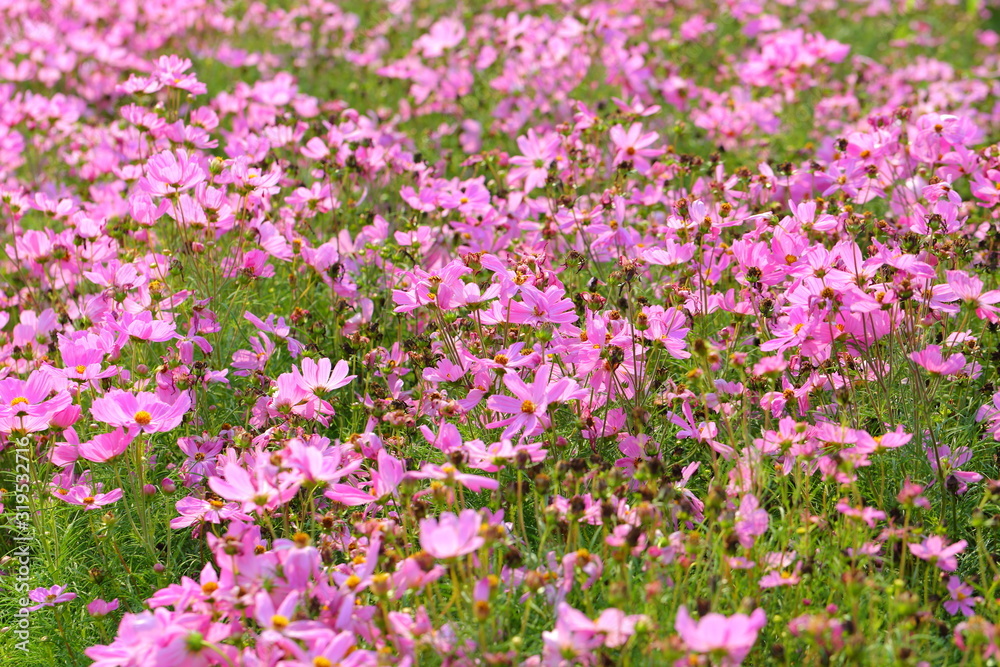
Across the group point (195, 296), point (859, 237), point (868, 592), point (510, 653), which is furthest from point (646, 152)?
point (510, 653)

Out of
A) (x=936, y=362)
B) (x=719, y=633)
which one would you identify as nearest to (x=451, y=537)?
(x=719, y=633)

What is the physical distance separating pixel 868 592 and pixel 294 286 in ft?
6.15

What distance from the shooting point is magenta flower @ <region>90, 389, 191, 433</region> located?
6.36 ft

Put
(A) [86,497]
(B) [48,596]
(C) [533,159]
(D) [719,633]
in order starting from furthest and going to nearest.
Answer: (C) [533,159], (A) [86,497], (B) [48,596], (D) [719,633]

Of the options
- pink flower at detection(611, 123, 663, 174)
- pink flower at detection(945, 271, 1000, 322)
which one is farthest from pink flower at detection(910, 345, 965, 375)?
pink flower at detection(611, 123, 663, 174)

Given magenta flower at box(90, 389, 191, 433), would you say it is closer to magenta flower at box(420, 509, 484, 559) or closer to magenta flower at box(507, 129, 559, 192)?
magenta flower at box(420, 509, 484, 559)

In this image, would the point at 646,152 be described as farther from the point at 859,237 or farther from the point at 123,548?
the point at 123,548

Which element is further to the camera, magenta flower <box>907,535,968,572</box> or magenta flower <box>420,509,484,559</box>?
magenta flower <box>907,535,968,572</box>

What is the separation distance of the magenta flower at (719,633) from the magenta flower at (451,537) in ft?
1.17

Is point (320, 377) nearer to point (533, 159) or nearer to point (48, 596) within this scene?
point (48, 596)

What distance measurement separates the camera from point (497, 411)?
7.24 ft

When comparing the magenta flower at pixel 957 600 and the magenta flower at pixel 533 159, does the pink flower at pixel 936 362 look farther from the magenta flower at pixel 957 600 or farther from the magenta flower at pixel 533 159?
the magenta flower at pixel 533 159

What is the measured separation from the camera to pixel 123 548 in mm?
2215

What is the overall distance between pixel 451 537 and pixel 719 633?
17.6 inches
